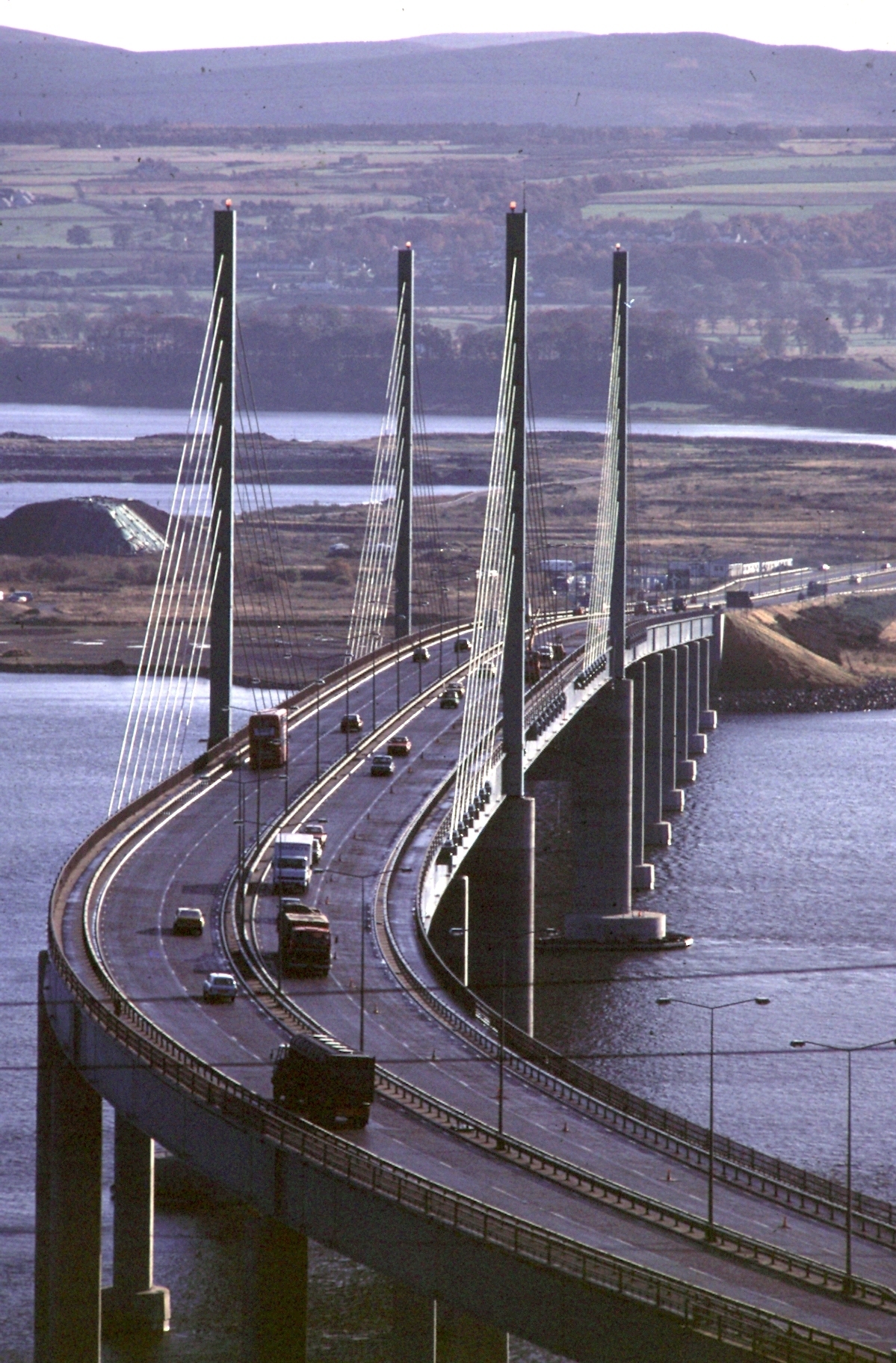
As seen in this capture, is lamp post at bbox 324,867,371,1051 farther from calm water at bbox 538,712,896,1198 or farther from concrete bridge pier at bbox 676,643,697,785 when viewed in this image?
concrete bridge pier at bbox 676,643,697,785

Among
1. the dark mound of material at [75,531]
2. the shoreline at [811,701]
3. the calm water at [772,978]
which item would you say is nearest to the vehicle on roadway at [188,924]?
the calm water at [772,978]

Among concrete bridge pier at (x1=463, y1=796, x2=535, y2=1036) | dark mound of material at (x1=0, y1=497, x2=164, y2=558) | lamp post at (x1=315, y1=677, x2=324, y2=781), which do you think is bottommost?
concrete bridge pier at (x1=463, y1=796, x2=535, y2=1036)

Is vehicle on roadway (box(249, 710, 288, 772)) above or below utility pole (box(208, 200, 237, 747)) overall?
below

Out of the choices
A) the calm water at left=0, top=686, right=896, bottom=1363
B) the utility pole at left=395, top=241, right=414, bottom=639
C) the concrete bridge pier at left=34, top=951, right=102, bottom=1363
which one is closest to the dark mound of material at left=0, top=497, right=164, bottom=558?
the calm water at left=0, top=686, right=896, bottom=1363

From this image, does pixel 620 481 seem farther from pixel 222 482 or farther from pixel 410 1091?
pixel 410 1091

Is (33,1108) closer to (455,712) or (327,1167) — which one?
(327,1167)

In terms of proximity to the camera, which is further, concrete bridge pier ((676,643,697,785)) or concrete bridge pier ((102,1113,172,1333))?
concrete bridge pier ((676,643,697,785))

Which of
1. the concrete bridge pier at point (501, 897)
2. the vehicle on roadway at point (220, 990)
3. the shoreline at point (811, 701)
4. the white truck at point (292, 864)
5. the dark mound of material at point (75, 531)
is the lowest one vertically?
the shoreline at point (811, 701)

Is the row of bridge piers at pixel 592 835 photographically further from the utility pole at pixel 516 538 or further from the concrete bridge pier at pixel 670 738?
the utility pole at pixel 516 538
